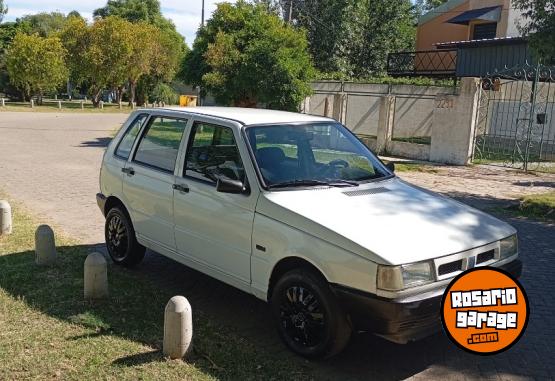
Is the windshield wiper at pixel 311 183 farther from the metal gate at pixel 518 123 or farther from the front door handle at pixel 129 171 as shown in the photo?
the metal gate at pixel 518 123

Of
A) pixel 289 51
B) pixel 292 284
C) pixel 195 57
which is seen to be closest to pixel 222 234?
pixel 292 284

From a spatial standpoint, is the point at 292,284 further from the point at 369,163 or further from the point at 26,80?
the point at 26,80

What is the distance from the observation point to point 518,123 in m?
19.5

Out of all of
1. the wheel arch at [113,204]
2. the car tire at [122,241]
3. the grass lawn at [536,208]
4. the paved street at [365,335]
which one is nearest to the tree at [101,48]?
the paved street at [365,335]

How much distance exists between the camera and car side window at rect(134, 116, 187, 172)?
5.45 m

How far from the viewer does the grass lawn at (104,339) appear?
13.0 feet

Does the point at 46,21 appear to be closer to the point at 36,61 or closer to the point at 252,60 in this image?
the point at 36,61

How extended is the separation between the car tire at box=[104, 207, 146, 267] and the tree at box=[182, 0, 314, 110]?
1190 centimetres

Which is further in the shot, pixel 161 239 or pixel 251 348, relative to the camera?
pixel 161 239

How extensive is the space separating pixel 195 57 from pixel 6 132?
877cm

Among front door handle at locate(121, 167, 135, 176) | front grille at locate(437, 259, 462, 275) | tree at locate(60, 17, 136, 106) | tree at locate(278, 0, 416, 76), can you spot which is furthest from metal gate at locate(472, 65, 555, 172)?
tree at locate(60, 17, 136, 106)

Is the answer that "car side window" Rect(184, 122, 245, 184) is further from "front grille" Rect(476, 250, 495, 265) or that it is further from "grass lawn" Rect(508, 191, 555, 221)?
"grass lawn" Rect(508, 191, 555, 221)

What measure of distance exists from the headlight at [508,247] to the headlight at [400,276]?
3.10ft

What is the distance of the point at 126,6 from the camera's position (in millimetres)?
67688
